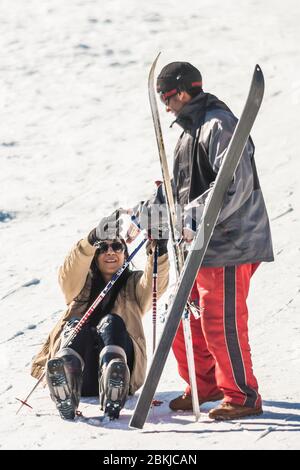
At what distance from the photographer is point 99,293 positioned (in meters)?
5.84

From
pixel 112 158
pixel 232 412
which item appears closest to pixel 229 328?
pixel 232 412

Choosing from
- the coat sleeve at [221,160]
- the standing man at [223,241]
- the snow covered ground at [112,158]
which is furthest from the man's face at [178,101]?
the snow covered ground at [112,158]

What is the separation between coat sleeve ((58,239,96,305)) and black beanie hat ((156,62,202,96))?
103 centimetres

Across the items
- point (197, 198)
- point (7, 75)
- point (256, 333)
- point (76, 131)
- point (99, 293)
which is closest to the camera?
point (197, 198)

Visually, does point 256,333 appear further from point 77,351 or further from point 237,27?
point 237,27

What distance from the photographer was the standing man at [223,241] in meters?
4.98

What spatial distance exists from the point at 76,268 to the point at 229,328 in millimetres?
1101

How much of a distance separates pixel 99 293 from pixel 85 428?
1.02m

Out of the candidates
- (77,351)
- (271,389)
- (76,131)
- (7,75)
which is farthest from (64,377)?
(7,75)

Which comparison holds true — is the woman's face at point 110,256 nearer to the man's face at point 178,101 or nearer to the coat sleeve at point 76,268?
the coat sleeve at point 76,268

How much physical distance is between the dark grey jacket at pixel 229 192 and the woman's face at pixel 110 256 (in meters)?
0.85

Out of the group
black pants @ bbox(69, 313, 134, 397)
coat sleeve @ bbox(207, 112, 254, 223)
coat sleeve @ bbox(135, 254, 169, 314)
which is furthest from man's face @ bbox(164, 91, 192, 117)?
black pants @ bbox(69, 313, 134, 397)

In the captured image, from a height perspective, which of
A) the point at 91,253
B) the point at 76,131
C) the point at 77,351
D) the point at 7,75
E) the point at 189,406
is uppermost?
the point at 7,75

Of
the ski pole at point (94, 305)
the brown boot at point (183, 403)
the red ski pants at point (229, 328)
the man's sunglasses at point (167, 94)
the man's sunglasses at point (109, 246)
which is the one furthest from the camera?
the man's sunglasses at point (109, 246)
